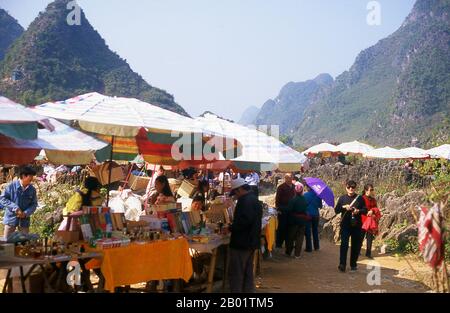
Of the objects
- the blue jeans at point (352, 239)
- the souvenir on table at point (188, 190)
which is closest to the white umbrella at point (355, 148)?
the souvenir on table at point (188, 190)

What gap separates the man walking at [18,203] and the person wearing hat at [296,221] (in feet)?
16.2

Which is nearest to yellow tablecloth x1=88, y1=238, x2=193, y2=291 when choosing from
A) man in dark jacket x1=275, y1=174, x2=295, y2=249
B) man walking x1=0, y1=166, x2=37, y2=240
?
man walking x1=0, y1=166, x2=37, y2=240

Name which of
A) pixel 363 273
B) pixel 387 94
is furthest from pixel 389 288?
pixel 387 94

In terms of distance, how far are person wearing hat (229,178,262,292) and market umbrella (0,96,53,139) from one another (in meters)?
2.28

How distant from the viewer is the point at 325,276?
8.49 metres

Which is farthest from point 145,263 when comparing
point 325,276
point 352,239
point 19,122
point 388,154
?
point 388,154

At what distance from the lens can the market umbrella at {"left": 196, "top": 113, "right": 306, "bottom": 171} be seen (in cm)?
812

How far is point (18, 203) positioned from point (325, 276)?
5.07 meters

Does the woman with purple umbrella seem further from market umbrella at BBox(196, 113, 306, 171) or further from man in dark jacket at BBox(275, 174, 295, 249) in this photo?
market umbrella at BBox(196, 113, 306, 171)

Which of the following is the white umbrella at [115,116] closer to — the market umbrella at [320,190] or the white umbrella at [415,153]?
the market umbrella at [320,190]

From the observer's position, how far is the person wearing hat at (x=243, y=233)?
5730 mm

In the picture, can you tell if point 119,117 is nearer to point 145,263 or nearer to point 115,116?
point 115,116
